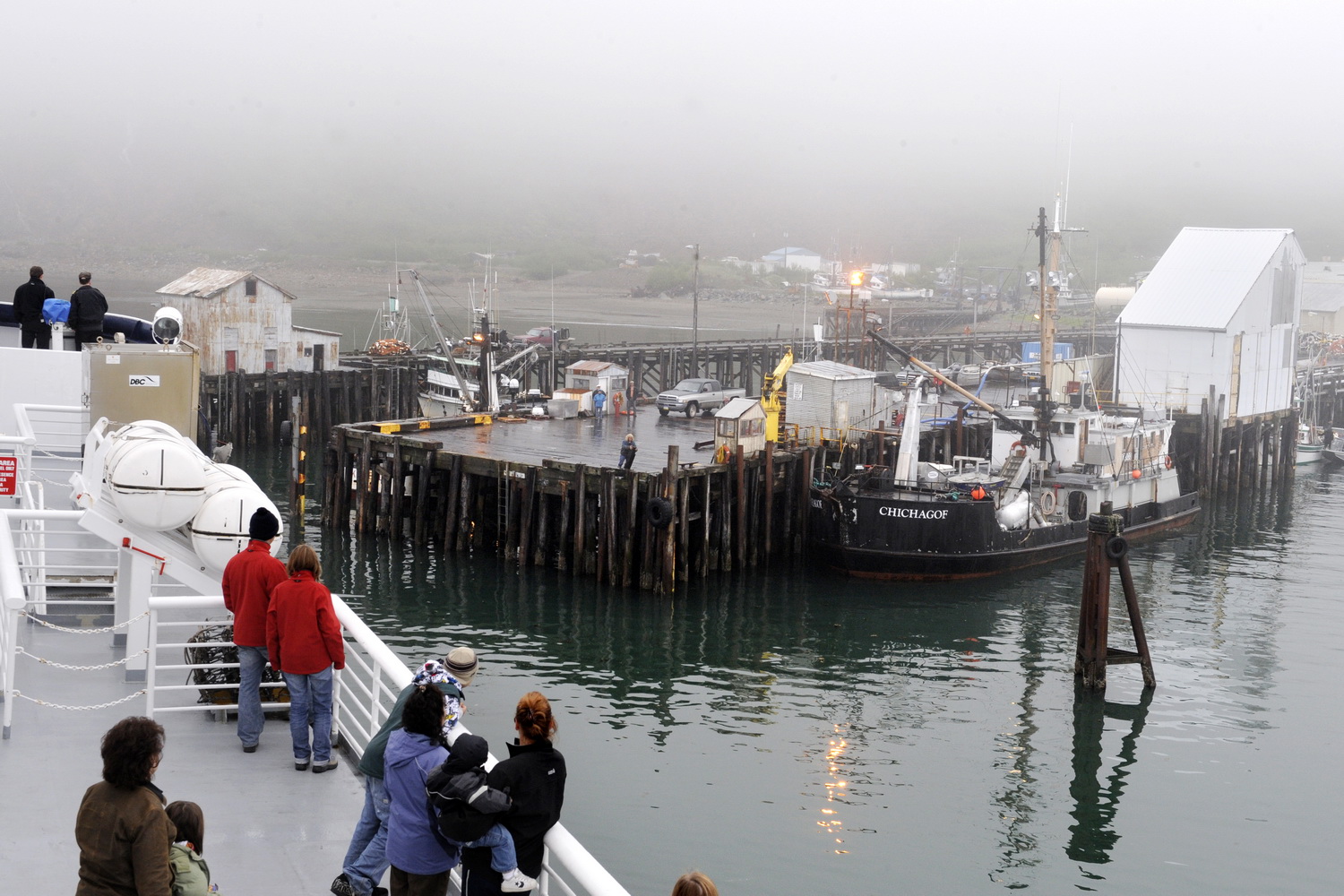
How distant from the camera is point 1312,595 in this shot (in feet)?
117

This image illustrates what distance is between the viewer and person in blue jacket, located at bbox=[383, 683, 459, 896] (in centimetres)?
695

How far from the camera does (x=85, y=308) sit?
19344mm

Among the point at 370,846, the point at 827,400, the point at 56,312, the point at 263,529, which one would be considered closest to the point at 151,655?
the point at 263,529

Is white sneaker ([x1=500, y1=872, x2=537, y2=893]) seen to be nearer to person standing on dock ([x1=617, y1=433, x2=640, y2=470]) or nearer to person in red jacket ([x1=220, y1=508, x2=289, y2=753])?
person in red jacket ([x1=220, y1=508, x2=289, y2=753])

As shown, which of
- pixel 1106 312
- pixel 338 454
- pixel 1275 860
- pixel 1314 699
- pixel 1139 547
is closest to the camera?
pixel 1275 860

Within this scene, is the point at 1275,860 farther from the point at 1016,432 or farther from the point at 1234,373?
the point at 1234,373

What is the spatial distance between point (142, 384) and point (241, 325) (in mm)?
40533

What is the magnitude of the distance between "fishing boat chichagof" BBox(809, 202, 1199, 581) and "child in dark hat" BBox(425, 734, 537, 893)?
28.7 metres

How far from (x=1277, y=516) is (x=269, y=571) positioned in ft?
157

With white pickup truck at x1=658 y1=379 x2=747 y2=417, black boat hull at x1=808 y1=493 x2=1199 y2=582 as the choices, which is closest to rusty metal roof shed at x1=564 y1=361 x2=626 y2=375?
white pickup truck at x1=658 y1=379 x2=747 y2=417

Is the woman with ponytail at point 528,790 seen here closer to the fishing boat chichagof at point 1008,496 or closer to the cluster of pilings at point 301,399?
the fishing boat chichagof at point 1008,496

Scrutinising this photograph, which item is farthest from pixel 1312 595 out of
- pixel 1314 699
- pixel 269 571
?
pixel 269 571

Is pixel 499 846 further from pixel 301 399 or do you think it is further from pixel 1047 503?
pixel 301 399

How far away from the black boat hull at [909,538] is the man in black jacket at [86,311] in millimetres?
20636
